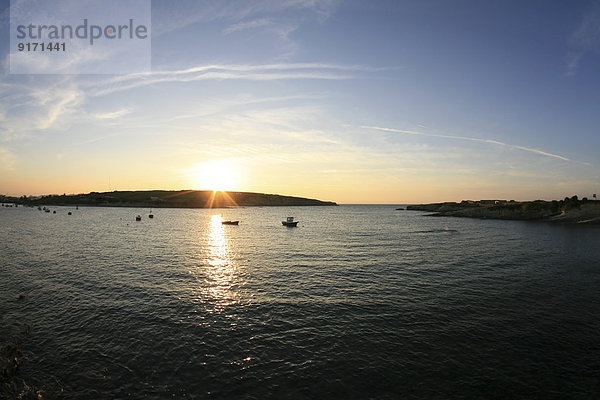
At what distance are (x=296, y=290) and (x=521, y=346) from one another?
16.9 metres

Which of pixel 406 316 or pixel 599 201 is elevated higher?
pixel 599 201

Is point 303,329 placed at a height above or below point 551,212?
below

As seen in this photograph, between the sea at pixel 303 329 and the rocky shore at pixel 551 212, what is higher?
the rocky shore at pixel 551 212

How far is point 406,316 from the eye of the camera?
21.9 metres

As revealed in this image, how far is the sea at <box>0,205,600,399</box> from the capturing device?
1391 cm

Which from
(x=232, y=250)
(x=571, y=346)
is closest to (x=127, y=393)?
(x=571, y=346)

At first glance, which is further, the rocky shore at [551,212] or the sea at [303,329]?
the rocky shore at [551,212]

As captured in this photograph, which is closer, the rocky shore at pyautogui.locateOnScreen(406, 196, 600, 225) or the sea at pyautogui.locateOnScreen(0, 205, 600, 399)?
the sea at pyautogui.locateOnScreen(0, 205, 600, 399)

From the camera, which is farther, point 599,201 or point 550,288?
point 599,201

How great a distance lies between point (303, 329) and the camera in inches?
772

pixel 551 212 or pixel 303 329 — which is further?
pixel 551 212

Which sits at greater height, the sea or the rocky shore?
the rocky shore

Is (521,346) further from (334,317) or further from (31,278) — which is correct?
(31,278)

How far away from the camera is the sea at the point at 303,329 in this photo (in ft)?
45.6
